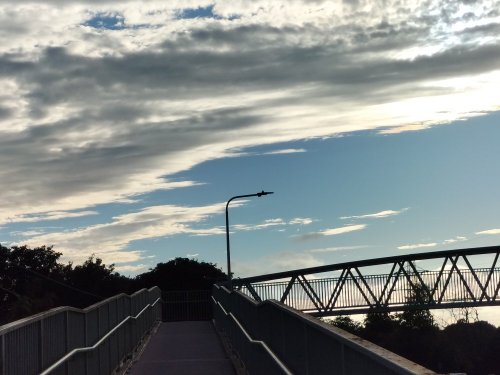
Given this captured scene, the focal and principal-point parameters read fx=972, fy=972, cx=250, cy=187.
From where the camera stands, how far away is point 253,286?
7350 cm

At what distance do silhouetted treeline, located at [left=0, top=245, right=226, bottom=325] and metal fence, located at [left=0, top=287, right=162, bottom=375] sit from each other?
59.2m

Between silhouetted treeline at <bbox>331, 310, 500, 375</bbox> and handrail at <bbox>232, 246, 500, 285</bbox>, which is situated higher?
handrail at <bbox>232, 246, 500, 285</bbox>

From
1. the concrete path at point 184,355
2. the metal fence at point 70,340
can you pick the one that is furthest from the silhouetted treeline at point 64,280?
the metal fence at point 70,340

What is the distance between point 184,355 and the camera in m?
25.2

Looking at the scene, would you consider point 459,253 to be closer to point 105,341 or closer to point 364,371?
point 105,341

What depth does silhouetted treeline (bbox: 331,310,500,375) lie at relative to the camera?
4259 inches

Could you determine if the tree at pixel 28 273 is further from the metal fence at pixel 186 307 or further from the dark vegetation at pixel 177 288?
the metal fence at pixel 186 307

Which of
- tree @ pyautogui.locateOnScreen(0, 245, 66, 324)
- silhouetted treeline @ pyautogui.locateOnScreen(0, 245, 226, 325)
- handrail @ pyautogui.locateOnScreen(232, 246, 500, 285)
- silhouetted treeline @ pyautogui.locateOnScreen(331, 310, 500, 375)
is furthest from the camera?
silhouetted treeline @ pyautogui.locateOnScreen(331, 310, 500, 375)

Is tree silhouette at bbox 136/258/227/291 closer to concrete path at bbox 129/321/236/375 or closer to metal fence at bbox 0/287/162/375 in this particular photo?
concrete path at bbox 129/321/236/375

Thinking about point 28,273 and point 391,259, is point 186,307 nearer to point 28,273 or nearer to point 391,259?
point 391,259

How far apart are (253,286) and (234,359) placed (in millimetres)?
51014

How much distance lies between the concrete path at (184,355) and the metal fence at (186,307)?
908 inches

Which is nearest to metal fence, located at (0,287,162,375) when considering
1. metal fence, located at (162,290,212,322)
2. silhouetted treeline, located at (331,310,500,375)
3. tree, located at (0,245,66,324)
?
metal fence, located at (162,290,212,322)

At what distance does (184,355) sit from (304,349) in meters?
15.6
